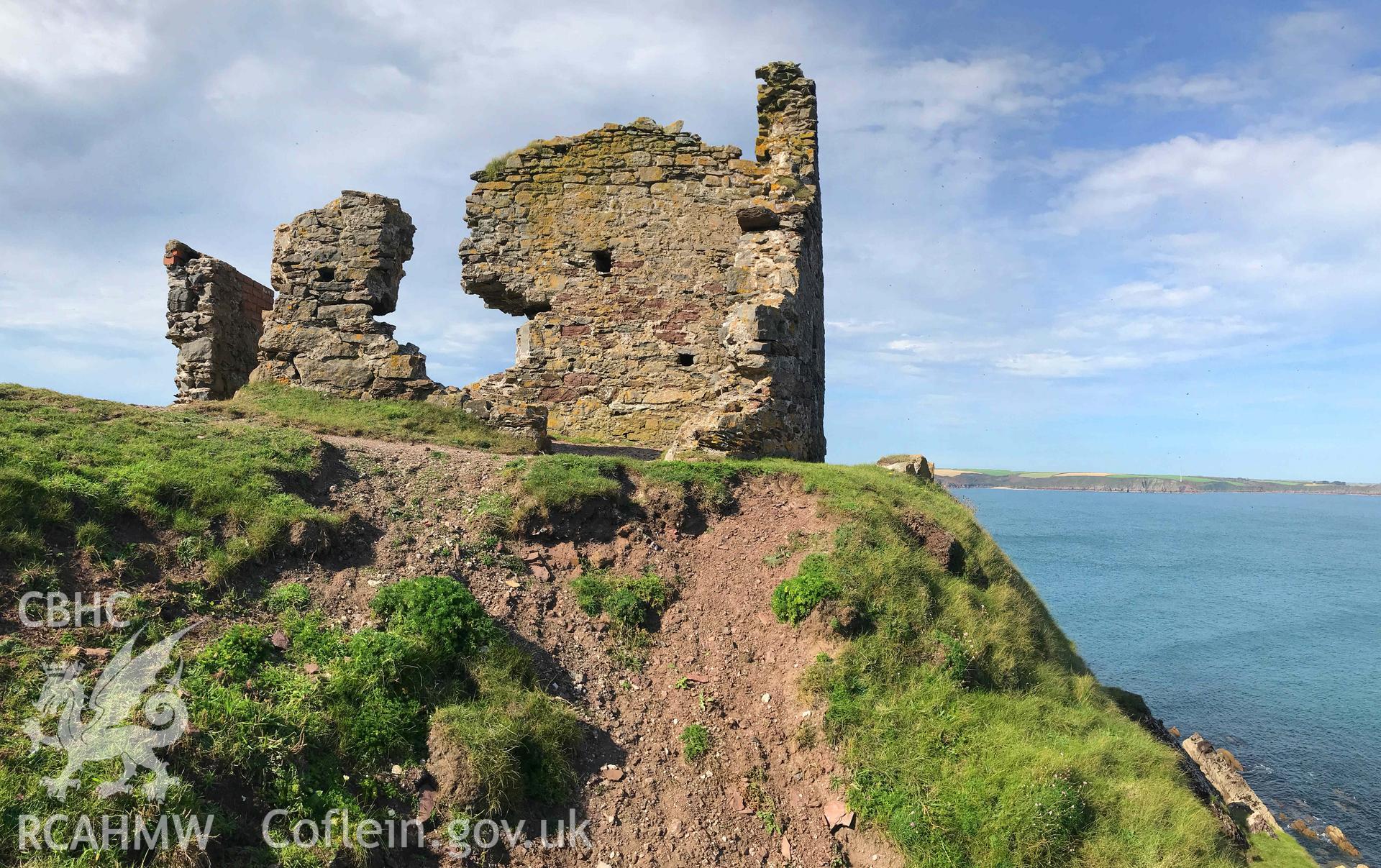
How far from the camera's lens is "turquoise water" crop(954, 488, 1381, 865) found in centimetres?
1856

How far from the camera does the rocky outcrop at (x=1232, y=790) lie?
1380 centimetres

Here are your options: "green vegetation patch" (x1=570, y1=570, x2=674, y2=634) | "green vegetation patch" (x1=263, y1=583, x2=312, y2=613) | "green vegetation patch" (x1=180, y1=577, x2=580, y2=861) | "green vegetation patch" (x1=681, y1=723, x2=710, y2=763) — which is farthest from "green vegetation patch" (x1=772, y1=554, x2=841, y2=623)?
"green vegetation patch" (x1=263, y1=583, x2=312, y2=613)

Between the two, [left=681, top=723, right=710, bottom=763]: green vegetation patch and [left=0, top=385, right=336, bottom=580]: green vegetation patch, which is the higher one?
[left=0, top=385, right=336, bottom=580]: green vegetation patch

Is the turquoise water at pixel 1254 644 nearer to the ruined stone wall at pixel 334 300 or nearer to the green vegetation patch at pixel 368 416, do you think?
the green vegetation patch at pixel 368 416

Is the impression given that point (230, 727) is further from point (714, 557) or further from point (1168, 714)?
point (1168, 714)

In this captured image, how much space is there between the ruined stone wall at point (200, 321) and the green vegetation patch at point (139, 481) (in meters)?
5.22

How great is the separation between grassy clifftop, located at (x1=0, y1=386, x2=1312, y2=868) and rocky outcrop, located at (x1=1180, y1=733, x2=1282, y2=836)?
332 inches

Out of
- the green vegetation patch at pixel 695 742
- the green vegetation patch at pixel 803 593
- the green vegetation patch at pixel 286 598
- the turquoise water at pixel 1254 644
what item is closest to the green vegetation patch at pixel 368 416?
the green vegetation patch at pixel 286 598

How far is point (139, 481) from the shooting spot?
6723mm

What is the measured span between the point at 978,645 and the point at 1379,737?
22.8m

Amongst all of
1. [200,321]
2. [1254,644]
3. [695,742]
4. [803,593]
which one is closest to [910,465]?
[803,593]

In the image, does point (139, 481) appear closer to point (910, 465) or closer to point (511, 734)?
point (511, 734)

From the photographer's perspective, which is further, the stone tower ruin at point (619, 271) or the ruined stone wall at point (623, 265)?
the ruined stone wall at point (623, 265)

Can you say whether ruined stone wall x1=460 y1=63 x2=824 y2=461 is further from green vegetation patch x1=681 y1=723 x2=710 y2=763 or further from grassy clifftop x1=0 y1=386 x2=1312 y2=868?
green vegetation patch x1=681 y1=723 x2=710 y2=763
